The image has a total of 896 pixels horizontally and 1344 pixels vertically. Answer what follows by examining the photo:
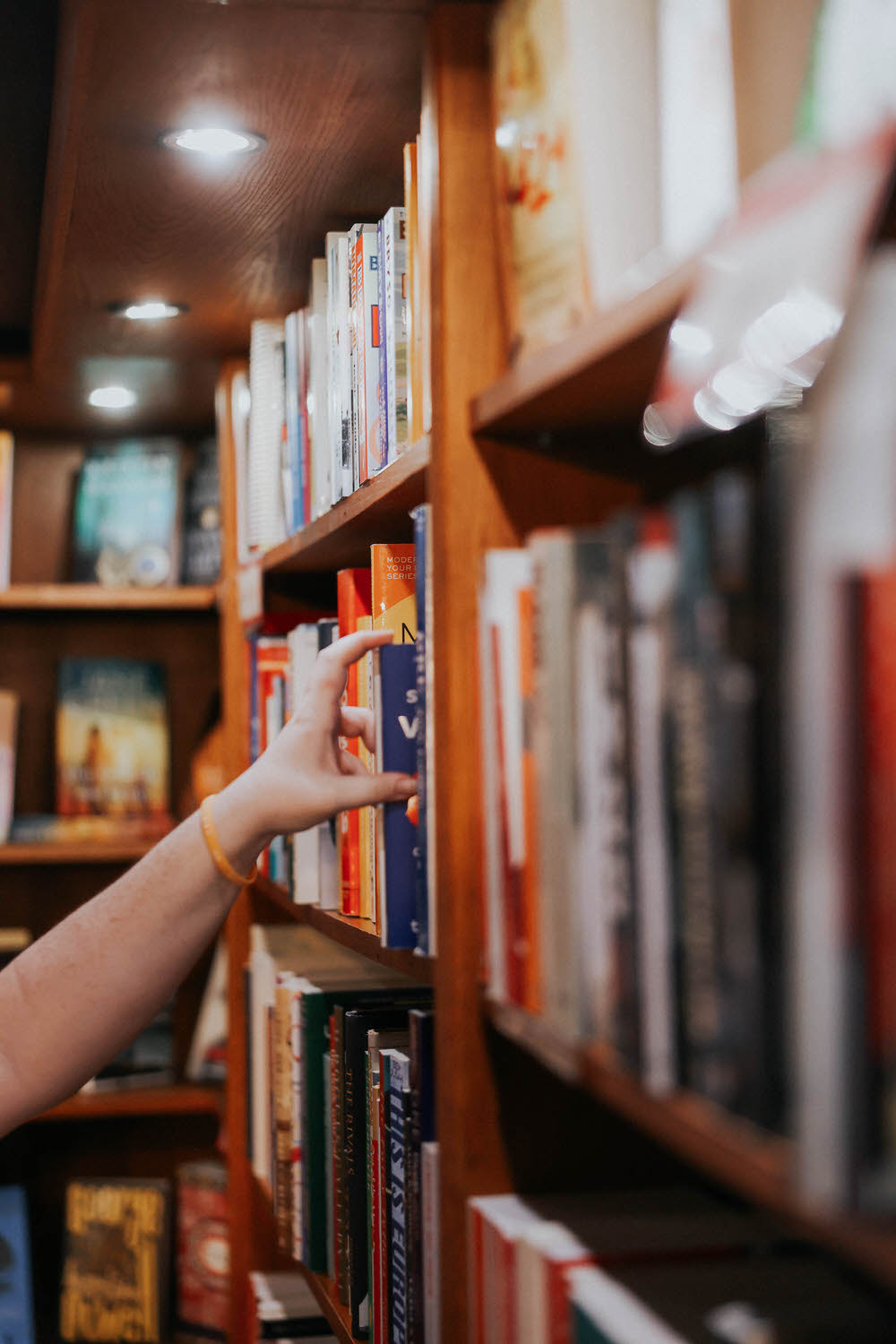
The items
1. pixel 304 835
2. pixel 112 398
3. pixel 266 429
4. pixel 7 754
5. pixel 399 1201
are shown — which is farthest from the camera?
pixel 7 754

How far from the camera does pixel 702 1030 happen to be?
64 cm

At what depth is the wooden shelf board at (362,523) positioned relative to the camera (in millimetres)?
1249

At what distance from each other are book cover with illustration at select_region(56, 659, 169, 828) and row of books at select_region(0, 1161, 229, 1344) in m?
0.71

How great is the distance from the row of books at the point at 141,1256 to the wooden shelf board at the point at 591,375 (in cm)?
198

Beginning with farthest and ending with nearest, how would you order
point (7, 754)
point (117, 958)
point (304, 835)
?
point (7, 754)
point (304, 835)
point (117, 958)

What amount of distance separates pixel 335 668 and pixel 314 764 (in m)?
0.10

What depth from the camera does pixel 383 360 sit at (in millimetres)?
1402

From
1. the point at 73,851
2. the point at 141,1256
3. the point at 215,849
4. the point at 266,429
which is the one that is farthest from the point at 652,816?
the point at 141,1256

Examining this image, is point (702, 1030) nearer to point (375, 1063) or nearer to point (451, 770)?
point (451, 770)

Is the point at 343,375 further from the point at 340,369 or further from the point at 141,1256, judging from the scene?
the point at 141,1256

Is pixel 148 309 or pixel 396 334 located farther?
pixel 148 309

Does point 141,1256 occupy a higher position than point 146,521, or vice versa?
point 146,521

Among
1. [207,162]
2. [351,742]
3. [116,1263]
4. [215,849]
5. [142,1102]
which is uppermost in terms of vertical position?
[207,162]

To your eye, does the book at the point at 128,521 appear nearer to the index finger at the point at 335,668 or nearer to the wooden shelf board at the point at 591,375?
the index finger at the point at 335,668
